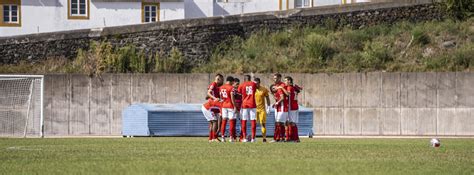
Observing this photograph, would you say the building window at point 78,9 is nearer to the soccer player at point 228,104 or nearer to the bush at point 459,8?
the bush at point 459,8

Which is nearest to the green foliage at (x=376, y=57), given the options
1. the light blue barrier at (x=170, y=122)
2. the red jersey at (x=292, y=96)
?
the light blue barrier at (x=170, y=122)

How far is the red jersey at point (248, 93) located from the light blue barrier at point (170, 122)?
7.80m

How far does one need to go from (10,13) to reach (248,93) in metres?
30.8

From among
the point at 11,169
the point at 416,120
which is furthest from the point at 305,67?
the point at 11,169

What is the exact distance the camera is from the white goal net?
34.1 meters

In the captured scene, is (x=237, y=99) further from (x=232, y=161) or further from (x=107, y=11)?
(x=107, y=11)

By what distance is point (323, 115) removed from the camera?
40.7 metres

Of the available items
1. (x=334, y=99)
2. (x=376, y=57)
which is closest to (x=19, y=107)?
(x=334, y=99)

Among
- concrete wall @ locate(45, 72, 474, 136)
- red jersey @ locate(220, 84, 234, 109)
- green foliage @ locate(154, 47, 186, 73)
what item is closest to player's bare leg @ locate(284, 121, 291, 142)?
red jersey @ locate(220, 84, 234, 109)

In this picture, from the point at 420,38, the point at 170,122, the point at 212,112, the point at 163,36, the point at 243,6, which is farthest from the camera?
the point at 243,6

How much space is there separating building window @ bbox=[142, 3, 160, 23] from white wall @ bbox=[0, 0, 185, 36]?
217mm

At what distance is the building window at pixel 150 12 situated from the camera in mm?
58125

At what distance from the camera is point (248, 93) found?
28922mm

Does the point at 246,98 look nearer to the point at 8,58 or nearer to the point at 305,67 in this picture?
the point at 305,67
